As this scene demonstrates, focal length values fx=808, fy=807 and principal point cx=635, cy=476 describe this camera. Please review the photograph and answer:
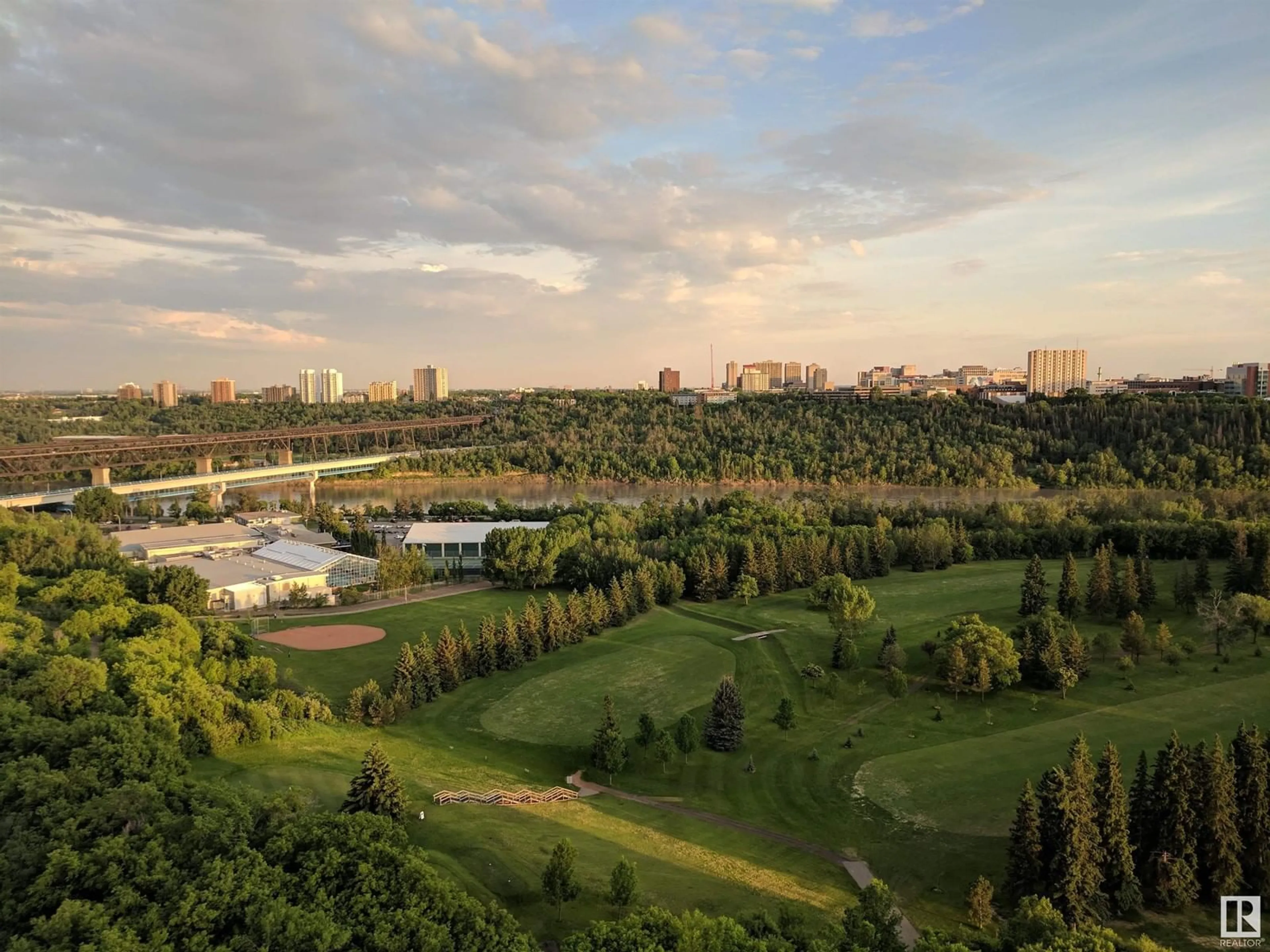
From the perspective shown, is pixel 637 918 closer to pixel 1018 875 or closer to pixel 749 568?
pixel 1018 875

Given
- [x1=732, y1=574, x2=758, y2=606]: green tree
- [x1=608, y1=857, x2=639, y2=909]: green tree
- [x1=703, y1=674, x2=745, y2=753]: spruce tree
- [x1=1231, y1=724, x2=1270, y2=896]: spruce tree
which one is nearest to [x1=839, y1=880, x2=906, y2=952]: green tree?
[x1=608, y1=857, x2=639, y2=909]: green tree

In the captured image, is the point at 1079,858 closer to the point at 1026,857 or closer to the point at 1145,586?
the point at 1026,857

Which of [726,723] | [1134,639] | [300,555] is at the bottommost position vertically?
[726,723]

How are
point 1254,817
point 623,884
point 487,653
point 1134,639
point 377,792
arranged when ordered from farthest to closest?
1. point 487,653
2. point 1134,639
3. point 377,792
4. point 1254,817
5. point 623,884

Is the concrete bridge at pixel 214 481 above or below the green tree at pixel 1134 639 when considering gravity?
above

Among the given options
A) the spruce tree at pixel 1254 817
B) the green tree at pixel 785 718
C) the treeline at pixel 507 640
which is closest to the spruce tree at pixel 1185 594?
the spruce tree at pixel 1254 817

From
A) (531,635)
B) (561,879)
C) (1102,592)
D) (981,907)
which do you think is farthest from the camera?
(1102,592)

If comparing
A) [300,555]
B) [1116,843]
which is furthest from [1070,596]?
[300,555]

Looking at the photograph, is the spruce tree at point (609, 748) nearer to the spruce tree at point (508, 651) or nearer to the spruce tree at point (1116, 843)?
the spruce tree at point (508, 651)
